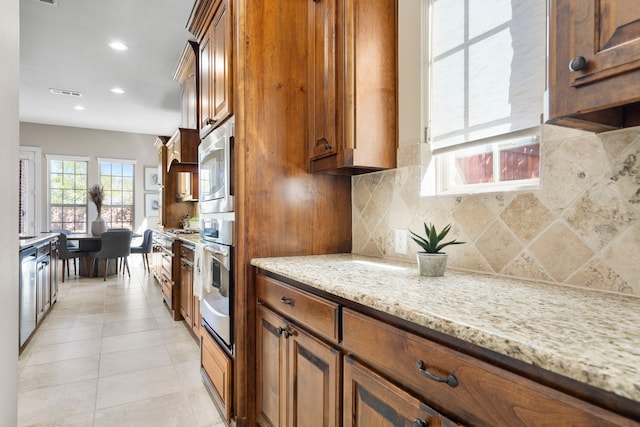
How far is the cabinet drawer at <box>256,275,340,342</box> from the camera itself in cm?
121

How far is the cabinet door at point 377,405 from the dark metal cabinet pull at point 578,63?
0.81 m

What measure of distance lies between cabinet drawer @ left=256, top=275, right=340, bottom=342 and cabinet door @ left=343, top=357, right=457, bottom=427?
14 cm

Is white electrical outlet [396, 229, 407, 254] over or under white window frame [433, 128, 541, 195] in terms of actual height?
under

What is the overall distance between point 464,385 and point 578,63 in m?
0.73

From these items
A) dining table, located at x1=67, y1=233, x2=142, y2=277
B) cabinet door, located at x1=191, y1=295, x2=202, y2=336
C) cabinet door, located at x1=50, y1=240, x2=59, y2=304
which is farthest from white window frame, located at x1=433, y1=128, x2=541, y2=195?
dining table, located at x1=67, y1=233, x2=142, y2=277

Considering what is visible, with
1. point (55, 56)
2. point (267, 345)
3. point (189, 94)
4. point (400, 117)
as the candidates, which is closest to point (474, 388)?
point (267, 345)

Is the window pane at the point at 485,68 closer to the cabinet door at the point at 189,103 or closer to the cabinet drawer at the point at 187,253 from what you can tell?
the cabinet drawer at the point at 187,253

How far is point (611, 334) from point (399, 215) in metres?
1.17

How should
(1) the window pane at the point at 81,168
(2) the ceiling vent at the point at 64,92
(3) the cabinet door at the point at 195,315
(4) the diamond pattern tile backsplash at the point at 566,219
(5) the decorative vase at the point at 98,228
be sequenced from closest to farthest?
1. (4) the diamond pattern tile backsplash at the point at 566,219
2. (3) the cabinet door at the point at 195,315
3. (2) the ceiling vent at the point at 64,92
4. (5) the decorative vase at the point at 98,228
5. (1) the window pane at the point at 81,168

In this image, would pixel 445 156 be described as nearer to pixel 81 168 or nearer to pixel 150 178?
pixel 150 178

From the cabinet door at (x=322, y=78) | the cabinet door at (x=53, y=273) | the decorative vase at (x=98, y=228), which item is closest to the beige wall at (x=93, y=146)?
the decorative vase at (x=98, y=228)

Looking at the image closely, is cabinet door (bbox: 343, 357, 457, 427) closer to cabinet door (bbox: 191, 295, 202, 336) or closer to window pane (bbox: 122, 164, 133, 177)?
cabinet door (bbox: 191, 295, 202, 336)

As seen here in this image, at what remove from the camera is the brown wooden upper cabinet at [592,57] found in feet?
2.34

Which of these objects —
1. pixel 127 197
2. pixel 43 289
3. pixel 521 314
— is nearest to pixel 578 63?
pixel 521 314
